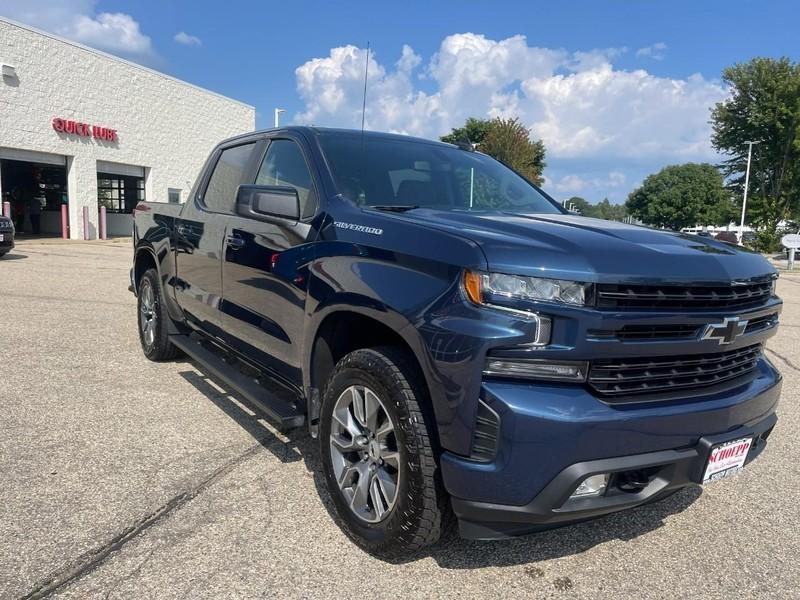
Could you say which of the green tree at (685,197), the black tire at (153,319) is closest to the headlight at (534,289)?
the black tire at (153,319)

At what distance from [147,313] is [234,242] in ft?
7.53

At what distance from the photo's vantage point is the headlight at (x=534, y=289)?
2092mm

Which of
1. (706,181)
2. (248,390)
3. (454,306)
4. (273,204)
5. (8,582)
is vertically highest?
(706,181)

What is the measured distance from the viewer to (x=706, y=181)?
8056 centimetres

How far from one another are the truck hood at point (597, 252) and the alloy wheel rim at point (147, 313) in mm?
3421

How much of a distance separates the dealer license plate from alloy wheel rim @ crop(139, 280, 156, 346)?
4400 mm

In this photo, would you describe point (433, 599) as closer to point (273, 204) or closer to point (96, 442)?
point (273, 204)

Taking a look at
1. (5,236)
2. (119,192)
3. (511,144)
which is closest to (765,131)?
(511,144)

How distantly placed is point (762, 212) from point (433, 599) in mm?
46020

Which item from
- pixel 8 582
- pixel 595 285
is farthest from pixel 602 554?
pixel 8 582

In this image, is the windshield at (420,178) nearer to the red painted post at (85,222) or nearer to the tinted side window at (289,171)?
the tinted side window at (289,171)

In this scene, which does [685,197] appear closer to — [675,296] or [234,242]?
[234,242]

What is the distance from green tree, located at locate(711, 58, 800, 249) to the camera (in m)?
39.2

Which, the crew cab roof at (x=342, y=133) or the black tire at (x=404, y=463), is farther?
the crew cab roof at (x=342, y=133)
